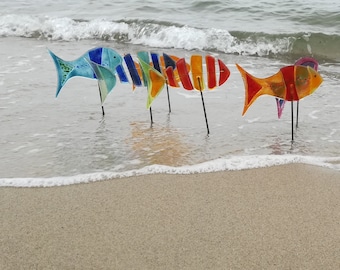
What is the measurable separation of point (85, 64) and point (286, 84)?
199cm

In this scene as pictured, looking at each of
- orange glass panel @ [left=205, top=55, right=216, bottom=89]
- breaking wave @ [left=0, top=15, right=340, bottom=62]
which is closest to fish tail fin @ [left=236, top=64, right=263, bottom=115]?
orange glass panel @ [left=205, top=55, right=216, bottom=89]

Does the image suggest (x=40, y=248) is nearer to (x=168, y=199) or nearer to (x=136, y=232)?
(x=136, y=232)

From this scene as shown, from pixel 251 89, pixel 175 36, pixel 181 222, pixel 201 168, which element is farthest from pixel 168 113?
pixel 175 36

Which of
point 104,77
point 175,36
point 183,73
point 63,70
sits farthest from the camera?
point 175,36

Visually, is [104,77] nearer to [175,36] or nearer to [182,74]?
[182,74]

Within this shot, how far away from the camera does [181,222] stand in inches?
122

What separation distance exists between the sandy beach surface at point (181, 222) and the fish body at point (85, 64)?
1560mm

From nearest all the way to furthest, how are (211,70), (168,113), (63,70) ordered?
1. (211,70)
2. (63,70)
3. (168,113)

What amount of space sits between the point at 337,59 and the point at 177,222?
6.43m

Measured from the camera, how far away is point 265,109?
5.51 m

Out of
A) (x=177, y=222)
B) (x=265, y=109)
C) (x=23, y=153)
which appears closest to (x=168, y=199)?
(x=177, y=222)

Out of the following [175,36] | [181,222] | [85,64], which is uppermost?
[85,64]

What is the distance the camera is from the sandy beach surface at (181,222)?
8.94 feet

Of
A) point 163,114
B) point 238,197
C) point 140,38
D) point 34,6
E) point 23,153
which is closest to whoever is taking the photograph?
point 238,197
